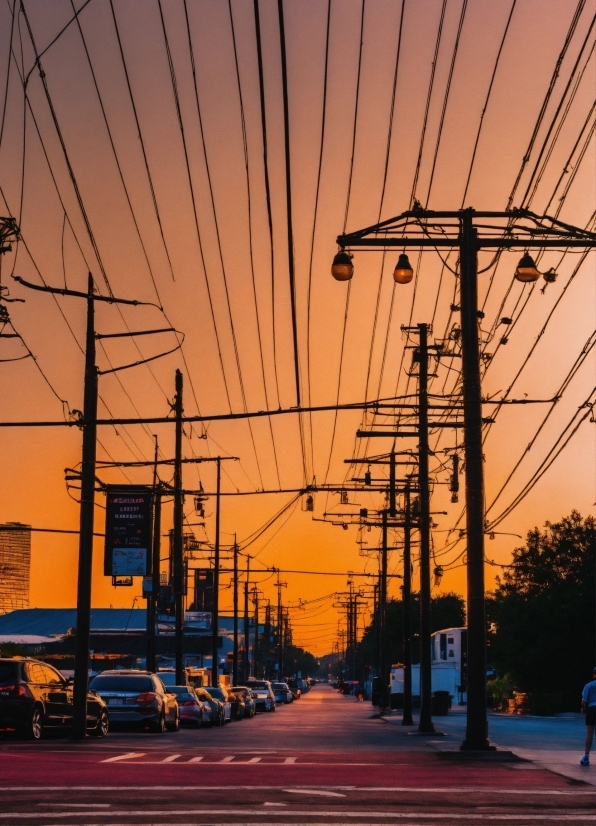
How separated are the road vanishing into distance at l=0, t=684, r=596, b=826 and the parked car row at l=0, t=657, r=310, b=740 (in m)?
1.08

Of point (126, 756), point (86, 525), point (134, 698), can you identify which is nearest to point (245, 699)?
point (134, 698)

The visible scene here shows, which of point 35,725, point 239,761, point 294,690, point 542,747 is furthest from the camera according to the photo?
point 294,690

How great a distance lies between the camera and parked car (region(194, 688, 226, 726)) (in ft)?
153

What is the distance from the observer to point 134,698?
35.3 m

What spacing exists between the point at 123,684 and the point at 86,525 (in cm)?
568

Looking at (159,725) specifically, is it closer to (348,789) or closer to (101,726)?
(101,726)

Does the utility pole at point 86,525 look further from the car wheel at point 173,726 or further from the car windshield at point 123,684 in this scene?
the car wheel at point 173,726

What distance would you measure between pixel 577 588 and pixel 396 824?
71137 mm

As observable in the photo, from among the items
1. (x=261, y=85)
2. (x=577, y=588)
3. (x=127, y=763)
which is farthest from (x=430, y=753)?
(x=577, y=588)

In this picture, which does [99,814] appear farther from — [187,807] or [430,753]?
[430,753]

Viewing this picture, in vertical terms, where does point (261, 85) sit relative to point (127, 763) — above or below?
above

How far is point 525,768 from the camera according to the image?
2248 centimetres

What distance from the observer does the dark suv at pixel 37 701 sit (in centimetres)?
2842

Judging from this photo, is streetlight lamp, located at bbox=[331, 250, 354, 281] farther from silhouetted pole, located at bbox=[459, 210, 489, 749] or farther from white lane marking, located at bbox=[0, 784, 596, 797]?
white lane marking, located at bbox=[0, 784, 596, 797]
